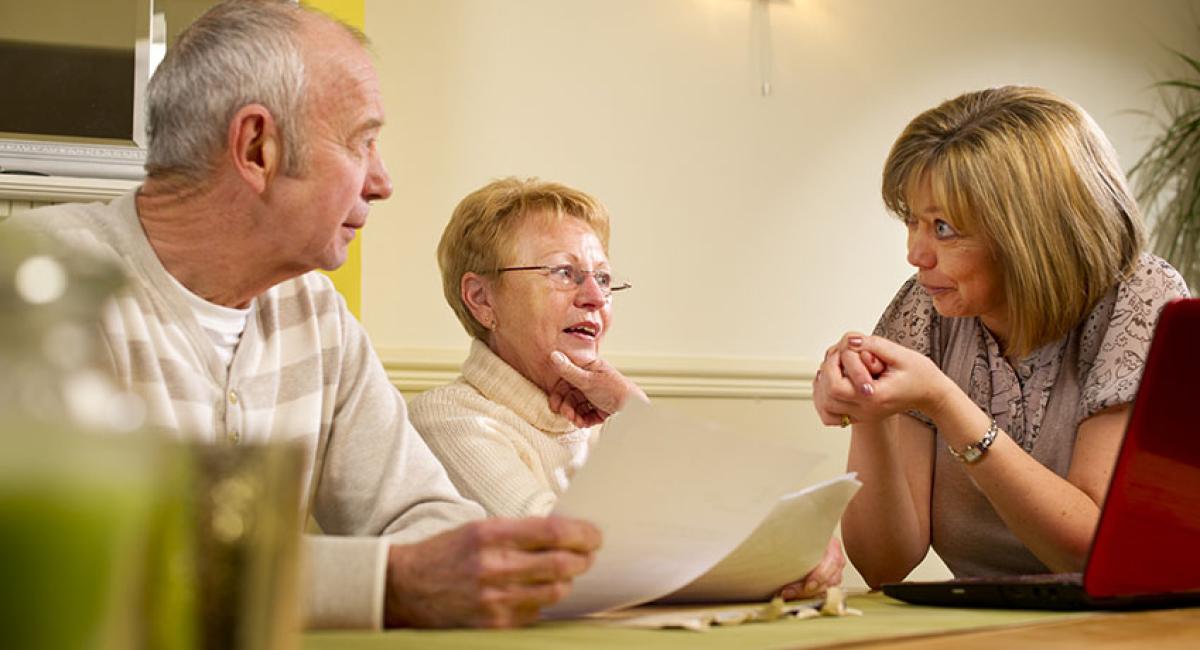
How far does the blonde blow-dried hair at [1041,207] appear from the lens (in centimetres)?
168

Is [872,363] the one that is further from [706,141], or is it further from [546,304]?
[706,141]

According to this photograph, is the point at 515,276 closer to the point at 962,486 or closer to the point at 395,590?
the point at 962,486

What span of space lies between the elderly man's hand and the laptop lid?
395 millimetres

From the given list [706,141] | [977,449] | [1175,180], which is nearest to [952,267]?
[977,449]

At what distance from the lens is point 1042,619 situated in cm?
87

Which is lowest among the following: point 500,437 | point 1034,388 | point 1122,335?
point 500,437

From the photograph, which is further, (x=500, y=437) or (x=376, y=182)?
(x=500, y=437)

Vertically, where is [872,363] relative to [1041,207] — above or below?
below

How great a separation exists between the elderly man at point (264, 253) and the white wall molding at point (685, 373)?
51.4 inches

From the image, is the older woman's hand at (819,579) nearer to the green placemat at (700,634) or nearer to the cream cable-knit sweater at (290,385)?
the green placemat at (700,634)

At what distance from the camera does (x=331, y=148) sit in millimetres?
1278

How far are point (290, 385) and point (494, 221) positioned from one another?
2.49 feet

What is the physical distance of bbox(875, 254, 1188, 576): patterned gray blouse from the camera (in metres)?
1.63

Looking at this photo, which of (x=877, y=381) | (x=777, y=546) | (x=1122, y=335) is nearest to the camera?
(x=777, y=546)
